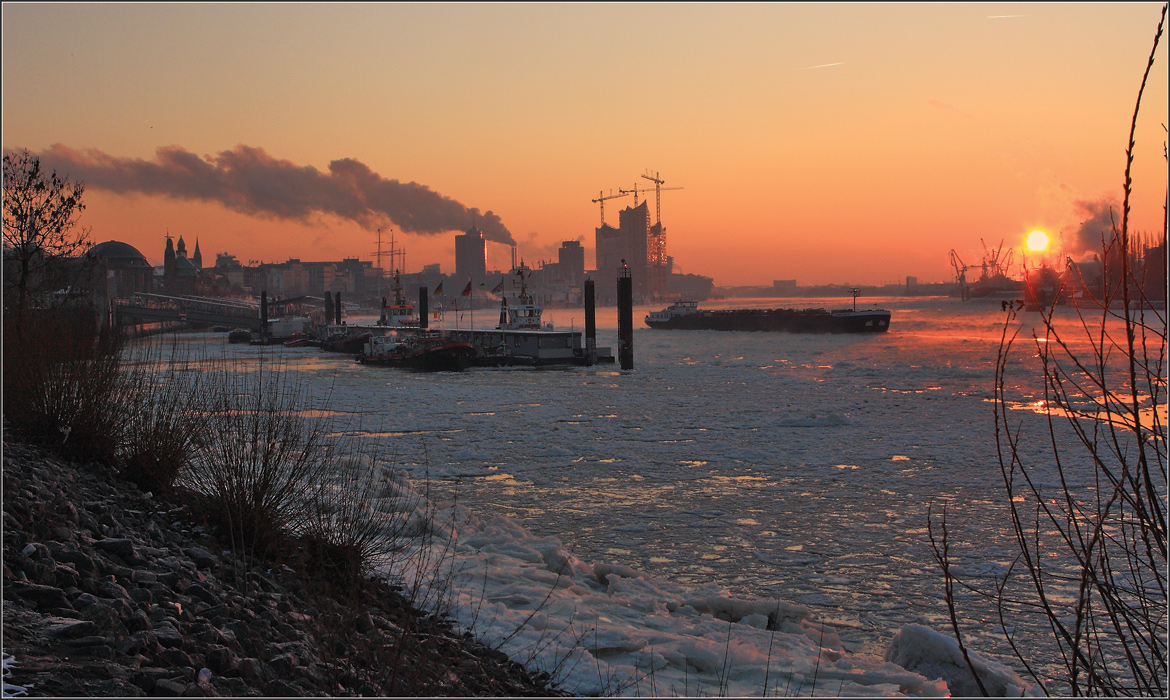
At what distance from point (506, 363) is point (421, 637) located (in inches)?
1814

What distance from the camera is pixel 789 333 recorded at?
296 ft

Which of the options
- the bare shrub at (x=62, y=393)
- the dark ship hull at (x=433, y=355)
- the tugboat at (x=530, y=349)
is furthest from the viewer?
the tugboat at (x=530, y=349)

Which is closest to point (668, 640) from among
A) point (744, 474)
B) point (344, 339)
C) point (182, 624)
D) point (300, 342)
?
point (182, 624)

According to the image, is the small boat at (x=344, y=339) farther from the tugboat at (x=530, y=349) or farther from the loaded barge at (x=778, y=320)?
the loaded barge at (x=778, y=320)

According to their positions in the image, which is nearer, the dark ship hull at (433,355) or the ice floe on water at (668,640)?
the ice floe on water at (668,640)

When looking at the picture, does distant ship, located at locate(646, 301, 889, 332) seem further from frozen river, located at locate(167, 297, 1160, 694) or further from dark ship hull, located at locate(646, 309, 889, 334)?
frozen river, located at locate(167, 297, 1160, 694)

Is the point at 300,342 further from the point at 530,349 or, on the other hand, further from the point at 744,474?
the point at 744,474

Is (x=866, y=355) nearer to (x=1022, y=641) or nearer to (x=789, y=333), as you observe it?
(x=789, y=333)

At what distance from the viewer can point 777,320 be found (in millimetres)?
95062

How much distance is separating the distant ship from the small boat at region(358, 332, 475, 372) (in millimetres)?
48770

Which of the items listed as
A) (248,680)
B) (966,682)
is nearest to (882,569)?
(966,682)

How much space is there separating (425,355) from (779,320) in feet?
183

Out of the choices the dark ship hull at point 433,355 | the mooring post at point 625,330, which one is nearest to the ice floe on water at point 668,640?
the mooring post at point 625,330

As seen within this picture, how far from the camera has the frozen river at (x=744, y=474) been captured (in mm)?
9406
